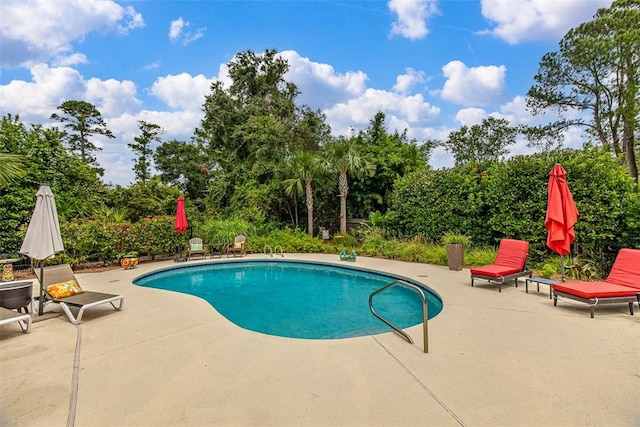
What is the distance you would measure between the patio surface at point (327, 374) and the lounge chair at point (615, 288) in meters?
0.28

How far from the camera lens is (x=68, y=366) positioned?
354 cm

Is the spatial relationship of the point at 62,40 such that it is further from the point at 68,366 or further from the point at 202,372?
the point at 202,372

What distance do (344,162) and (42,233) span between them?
37.4ft

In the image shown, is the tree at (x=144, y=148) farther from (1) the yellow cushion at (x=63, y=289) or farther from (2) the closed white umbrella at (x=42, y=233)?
(2) the closed white umbrella at (x=42, y=233)

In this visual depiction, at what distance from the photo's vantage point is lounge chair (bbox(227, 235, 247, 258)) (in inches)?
491

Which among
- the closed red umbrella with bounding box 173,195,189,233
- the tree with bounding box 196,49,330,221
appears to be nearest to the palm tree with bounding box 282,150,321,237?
the tree with bounding box 196,49,330,221

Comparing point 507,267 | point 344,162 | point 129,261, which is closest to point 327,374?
point 507,267

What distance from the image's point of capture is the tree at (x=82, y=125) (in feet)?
79.9

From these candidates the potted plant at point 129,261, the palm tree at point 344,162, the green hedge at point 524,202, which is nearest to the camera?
the green hedge at point 524,202

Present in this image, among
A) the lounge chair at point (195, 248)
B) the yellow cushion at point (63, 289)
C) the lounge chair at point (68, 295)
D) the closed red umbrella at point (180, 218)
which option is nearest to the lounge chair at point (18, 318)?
the lounge chair at point (68, 295)

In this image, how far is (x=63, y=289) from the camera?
5508 mm

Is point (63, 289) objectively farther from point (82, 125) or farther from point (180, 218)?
point (82, 125)

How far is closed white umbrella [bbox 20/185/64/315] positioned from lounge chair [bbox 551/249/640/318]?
8391 millimetres

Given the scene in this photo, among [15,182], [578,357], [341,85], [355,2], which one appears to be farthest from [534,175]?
[15,182]
